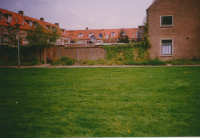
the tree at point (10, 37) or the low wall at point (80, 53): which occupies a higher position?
the tree at point (10, 37)

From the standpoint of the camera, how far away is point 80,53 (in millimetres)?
20859

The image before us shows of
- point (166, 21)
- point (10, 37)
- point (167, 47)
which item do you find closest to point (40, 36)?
point (10, 37)

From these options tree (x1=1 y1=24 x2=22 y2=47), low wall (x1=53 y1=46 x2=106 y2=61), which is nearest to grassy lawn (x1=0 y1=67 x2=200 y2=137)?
low wall (x1=53 y1=46 x2=106 y2=61)

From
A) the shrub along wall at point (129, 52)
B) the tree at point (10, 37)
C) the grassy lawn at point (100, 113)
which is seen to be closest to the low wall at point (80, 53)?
the shrub along wall at point (129, 52)

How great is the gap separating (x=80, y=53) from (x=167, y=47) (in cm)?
1070

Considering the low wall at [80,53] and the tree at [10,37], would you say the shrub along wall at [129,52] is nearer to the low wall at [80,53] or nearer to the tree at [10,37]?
the low wall at [80,53]

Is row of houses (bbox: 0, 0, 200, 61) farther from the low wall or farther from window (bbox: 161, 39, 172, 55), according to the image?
the low wall

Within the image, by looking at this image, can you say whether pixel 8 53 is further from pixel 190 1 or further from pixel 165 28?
pixel 190 1

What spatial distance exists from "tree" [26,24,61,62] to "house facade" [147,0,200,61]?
11.6m

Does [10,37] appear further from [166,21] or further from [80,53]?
[166,21]

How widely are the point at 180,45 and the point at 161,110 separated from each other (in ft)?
59.5

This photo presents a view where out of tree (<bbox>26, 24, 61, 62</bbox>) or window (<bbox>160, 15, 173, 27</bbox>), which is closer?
tree (<bbox>26, 24, 61, 62</bbox>)

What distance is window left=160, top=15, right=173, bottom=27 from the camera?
19809 millimetres

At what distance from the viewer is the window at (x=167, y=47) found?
66.1ft
